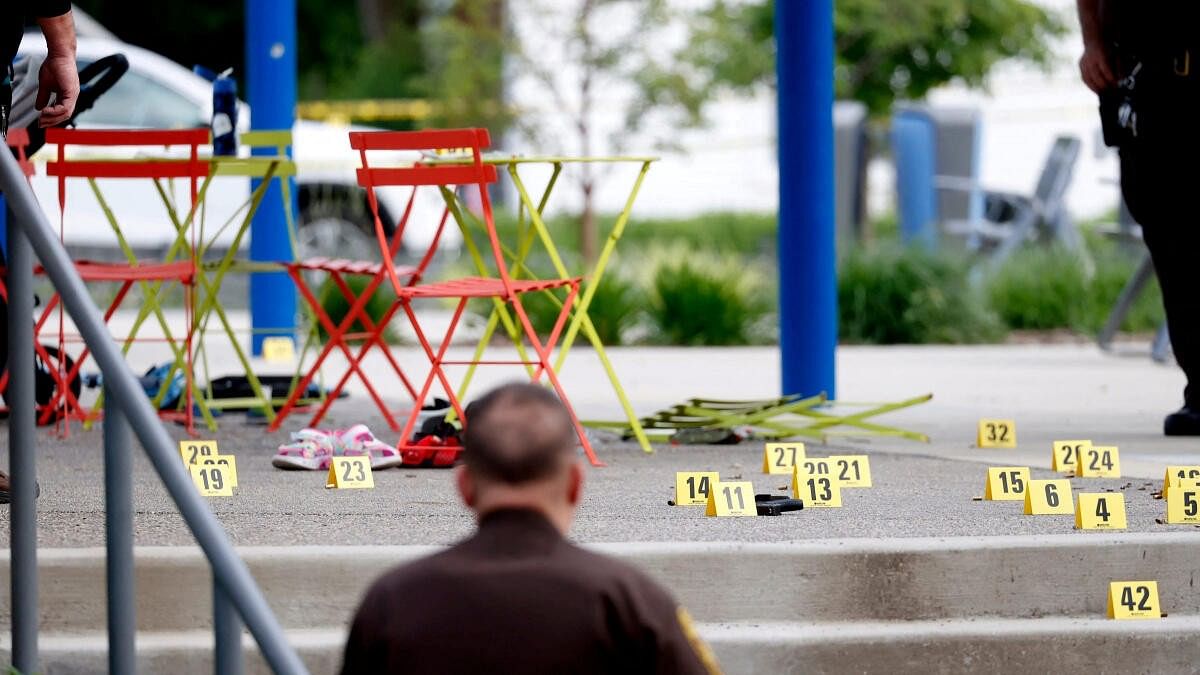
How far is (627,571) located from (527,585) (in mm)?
138

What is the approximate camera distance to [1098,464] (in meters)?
5.98

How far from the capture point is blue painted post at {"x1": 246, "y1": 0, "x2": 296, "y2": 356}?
10.5 m

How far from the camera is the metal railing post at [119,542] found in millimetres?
Result: 3596

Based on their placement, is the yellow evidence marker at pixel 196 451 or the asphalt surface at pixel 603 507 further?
the yellow evidence marker at pixel 196 451

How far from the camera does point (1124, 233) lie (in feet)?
34.4

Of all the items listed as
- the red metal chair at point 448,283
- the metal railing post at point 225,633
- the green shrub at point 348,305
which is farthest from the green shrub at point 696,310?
the metal railing post at point 225,633

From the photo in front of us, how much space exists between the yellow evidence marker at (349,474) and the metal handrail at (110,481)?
1.78 meters

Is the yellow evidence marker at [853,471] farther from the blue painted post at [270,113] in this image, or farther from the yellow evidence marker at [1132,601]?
the blue painted post at [270,113]

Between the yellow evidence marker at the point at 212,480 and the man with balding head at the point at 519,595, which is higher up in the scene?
the man with balding head at the point at 519,595

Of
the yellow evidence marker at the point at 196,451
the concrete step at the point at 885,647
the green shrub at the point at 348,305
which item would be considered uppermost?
the green shrub at the point at 348,305

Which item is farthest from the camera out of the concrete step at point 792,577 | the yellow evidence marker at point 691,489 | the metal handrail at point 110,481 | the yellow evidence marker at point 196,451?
the yellow evidence marker at point 196,451

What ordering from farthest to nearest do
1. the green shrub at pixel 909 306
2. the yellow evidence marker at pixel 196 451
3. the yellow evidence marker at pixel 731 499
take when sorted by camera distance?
1. the green shrub at pixel 909 306
2. the yellow evidence marker at pixel 196 451
3. the yellow evidence marker at pixel 731 499

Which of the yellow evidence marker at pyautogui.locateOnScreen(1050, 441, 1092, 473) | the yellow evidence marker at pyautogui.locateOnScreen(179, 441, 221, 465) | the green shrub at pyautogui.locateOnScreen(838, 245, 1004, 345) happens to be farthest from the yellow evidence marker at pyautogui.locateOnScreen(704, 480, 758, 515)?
the green shrub at pyautogui.locateOnScreen(838, 245, 1004, 345)

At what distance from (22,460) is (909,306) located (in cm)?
908
